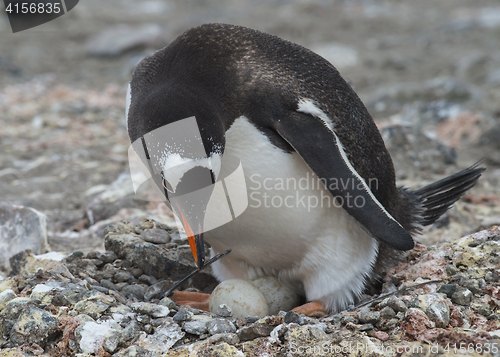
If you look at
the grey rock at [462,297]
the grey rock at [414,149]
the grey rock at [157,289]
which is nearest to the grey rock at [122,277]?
the grey rock at [157,289]

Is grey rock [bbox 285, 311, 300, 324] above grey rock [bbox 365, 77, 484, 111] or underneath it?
underneath

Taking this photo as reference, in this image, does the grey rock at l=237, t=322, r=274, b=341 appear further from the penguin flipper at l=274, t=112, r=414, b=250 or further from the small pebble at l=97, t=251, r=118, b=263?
the small pebble at l=97, t=251, r=118, b=263

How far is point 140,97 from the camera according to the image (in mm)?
2332

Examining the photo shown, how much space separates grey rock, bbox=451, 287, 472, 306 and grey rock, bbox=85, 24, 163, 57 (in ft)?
24.8

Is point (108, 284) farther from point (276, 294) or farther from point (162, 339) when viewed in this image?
point (276, 294)

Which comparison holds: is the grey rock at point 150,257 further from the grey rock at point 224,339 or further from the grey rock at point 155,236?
the grey rock at point 224,339

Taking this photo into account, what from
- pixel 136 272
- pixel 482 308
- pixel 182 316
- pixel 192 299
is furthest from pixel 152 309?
pixel 482 308

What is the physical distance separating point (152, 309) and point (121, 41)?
745cm

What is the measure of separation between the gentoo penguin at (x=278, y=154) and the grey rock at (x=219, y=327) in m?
0.28

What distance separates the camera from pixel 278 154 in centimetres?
Answer: 226

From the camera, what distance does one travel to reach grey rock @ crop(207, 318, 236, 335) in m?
2.05

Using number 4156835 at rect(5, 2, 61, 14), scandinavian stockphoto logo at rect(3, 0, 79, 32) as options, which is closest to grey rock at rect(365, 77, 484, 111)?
scandinavian stockphoto logo at rect(3, 0, 79, 32)

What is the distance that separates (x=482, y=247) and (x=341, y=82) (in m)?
1.01

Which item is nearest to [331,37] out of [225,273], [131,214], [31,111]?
[31,111]
